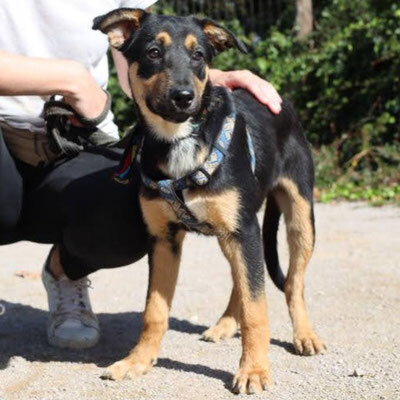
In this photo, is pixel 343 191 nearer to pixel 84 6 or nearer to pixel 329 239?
pixel 329 239

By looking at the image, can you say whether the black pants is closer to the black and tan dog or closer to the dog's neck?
the black and tan dog

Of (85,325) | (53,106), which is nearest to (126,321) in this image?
(85,325)

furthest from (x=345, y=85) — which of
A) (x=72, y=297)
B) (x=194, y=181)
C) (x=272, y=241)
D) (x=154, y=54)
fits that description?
(x=194, y=181)

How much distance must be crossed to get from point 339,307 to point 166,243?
1.37 m

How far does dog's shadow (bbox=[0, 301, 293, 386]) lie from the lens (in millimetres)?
3893

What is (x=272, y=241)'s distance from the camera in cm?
456

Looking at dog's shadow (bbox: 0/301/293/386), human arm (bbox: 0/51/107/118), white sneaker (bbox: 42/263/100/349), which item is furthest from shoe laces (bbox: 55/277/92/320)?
human arm (bbox: 0/51/107/118)

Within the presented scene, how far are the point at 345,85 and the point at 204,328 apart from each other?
18.9ft

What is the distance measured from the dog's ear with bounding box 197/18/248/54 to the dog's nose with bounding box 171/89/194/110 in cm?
42

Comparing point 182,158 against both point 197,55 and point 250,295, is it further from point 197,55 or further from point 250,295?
point 250,295

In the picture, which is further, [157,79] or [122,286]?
[122,286]

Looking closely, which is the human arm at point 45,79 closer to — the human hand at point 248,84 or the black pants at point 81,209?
the black pants at point 81,209

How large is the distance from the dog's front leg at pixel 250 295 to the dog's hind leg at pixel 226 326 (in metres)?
0.65

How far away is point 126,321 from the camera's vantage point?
15.3ft
